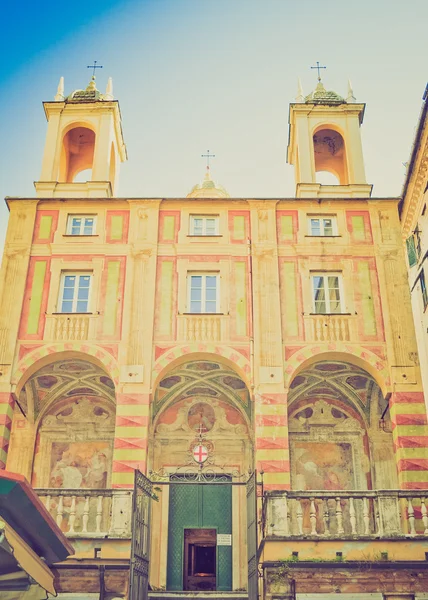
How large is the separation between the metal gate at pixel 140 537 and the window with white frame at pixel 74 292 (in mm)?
6417

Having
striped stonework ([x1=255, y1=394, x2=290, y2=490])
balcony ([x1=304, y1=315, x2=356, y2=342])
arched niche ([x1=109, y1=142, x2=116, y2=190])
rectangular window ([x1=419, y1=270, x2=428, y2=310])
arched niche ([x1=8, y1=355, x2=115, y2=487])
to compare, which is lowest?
striped stonework ([x1=255, y1=394, x2=290, y2=490])

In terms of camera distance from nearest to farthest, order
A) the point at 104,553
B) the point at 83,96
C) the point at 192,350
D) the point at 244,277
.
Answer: the point at 104,553, the point at 192,350, the point at 244,277, the point at 83,96

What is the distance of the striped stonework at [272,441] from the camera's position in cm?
1672

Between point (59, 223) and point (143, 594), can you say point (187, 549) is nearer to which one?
point (143, 594)

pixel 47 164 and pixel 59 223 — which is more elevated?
pixel 47 164

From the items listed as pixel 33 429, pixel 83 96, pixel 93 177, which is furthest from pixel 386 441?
pixel 83 96

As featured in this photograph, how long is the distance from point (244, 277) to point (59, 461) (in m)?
7.89

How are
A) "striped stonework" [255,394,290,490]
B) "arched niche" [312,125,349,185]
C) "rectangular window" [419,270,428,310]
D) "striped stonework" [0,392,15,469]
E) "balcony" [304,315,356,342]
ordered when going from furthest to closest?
"arched niche" [312,125,349,185], "balcony" [304,315,356,342], "rectangular window" [419,270,428,310], "striped stonework" [0,392,15,469], "striped stonework" [255,394,290,490]

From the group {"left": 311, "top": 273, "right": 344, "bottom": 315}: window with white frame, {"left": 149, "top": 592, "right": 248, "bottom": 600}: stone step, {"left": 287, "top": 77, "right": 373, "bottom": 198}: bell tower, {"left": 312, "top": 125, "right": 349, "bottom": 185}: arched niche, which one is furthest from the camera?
{"left": 312, "top": 125, "right": 349, "bottom": 185}: arched niche

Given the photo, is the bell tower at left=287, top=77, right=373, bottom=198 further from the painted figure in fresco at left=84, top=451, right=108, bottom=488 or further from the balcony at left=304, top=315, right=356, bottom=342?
the painted figure in fresco at left=84, top=451, right=108, bottom=488

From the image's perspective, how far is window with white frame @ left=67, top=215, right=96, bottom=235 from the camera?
20.6m

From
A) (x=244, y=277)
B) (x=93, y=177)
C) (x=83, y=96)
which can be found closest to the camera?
(x=244, y=277)

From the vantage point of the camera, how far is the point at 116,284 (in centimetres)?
1952

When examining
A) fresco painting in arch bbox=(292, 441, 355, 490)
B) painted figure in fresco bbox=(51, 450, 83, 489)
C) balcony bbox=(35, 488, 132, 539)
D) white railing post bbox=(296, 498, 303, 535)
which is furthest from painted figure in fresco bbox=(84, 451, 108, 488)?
white railing post bbox=(296, 498, 303, 535)
